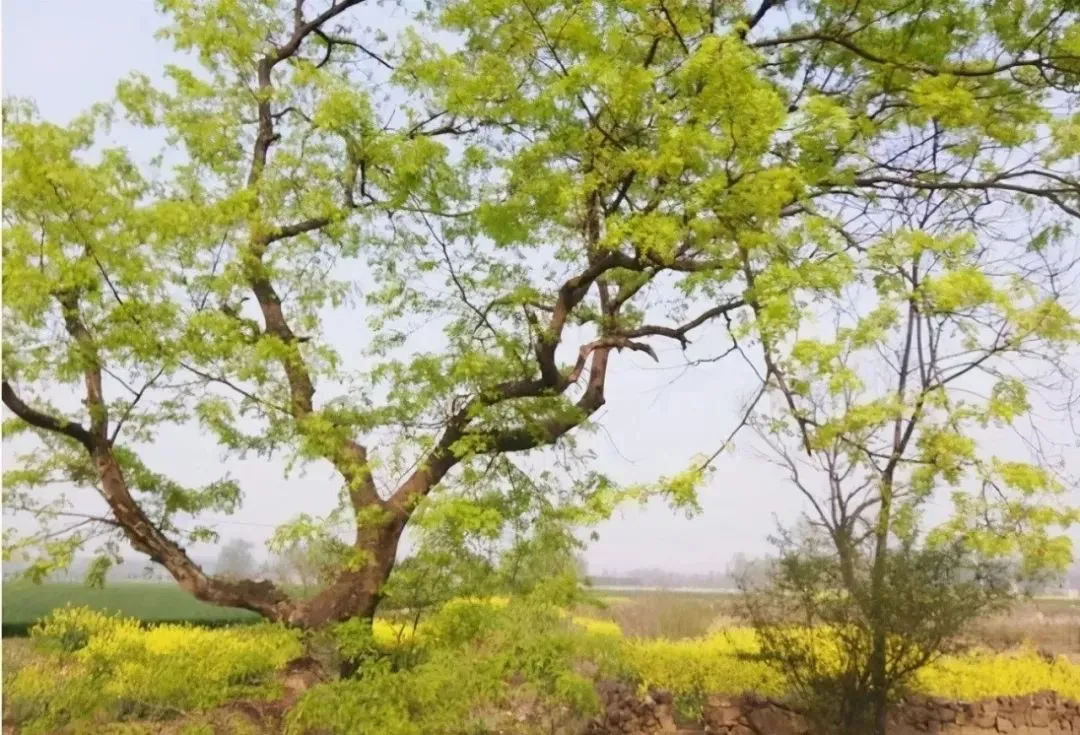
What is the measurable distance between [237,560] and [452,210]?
146 cm

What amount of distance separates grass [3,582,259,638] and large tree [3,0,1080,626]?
0.16 m

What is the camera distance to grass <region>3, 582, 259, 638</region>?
2830mm

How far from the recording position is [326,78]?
3221mm

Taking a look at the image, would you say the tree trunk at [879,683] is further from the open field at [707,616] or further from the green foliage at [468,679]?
the green foliage at [468,679]

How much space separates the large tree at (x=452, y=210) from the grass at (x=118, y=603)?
0.53 feet

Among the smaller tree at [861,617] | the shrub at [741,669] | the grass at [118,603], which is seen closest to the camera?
the grass at [118,603]

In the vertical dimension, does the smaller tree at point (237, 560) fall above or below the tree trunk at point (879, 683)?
above

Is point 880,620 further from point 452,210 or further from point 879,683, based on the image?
point 452,210

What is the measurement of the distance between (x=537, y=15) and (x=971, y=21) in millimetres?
1645

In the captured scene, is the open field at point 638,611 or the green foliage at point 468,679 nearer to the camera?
the green foliage at point 468,679

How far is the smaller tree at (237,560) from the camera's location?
10.2 feet

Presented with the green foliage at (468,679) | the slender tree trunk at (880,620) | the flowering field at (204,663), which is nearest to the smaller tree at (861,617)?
the slender tree trunk at (880,620)

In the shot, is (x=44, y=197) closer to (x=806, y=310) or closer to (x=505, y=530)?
(x=505, y=530)

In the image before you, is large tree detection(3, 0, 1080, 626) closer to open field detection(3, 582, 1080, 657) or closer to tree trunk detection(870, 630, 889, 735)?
open field detection(3, 582, 1080, 657)
